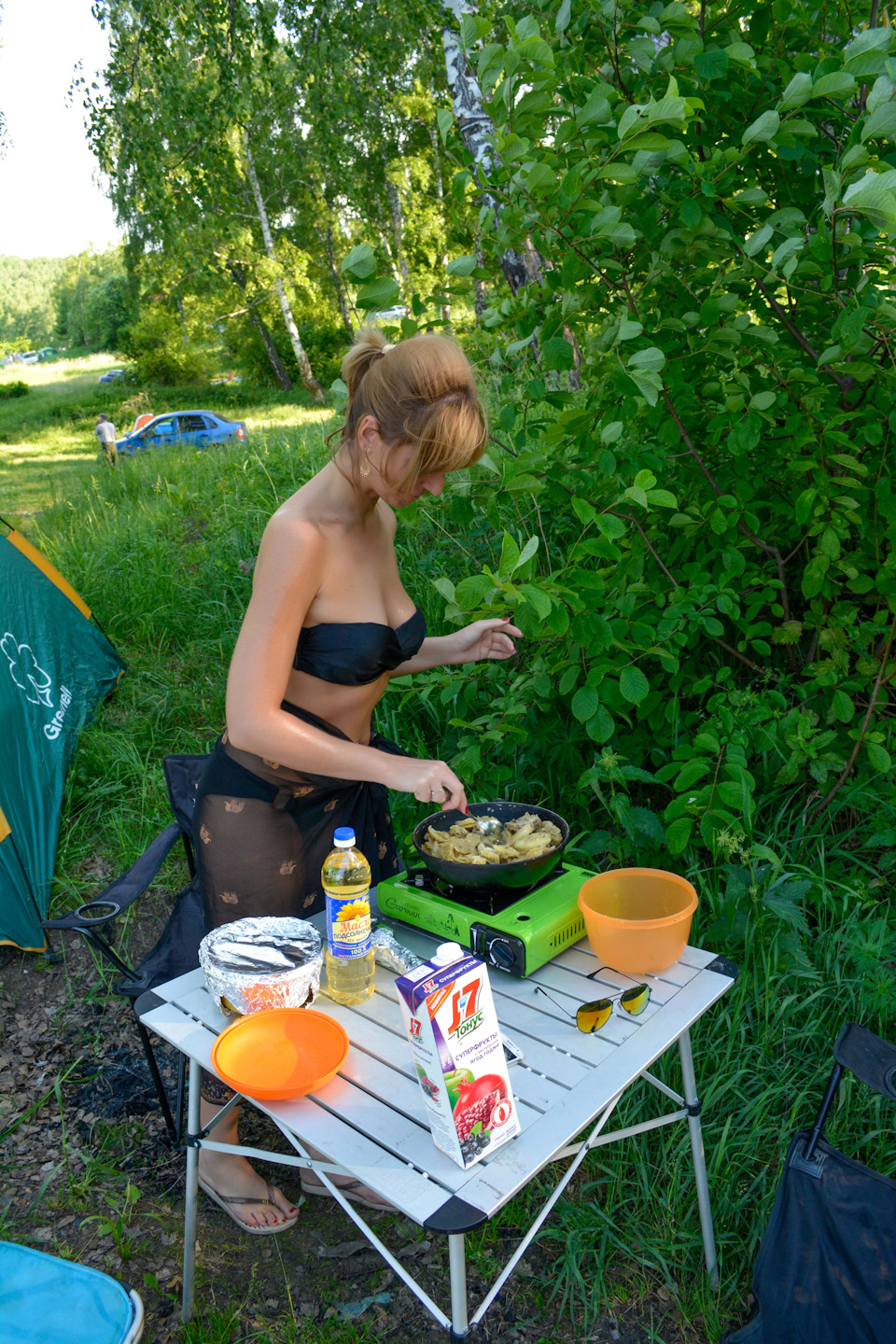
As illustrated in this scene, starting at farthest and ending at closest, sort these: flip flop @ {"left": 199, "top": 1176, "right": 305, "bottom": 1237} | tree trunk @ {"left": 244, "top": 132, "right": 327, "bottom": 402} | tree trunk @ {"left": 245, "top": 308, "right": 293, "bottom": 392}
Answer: tree trunk @ {"left": 245, "top": 308, "right": 293, "bottom": 392} → tree trunk @ {"left": 244, "top": 132, "right": 327, "bottom": 402} → flip flop @ {"left": 199, "top": 1176, "right": 305, "bottom": 1237}

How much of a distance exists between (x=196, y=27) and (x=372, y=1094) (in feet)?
23.6

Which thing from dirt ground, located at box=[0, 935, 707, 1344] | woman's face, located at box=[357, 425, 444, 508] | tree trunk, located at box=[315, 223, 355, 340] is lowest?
dirt ground, located at box=[0, 935, 707, 1344]

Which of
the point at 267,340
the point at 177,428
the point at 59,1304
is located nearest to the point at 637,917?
the point at 59,1304

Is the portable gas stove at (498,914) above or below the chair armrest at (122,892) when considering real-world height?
above

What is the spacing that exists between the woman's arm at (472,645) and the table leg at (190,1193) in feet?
3.39

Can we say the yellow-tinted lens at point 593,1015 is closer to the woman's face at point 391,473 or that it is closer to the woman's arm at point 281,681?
the woman's arm at point 281,681

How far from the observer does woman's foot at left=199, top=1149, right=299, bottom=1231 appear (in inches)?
79.3

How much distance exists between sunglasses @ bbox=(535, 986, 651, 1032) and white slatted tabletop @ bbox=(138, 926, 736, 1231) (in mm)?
19

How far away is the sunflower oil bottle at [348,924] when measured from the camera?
1475 mm

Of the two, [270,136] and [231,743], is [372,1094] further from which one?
[270,136]

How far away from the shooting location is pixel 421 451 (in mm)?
1685

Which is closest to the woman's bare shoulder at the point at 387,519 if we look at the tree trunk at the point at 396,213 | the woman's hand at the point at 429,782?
the woman's hand at the point at 429,782

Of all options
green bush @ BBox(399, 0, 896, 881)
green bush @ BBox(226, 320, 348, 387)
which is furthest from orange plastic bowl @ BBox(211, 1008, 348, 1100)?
green bush @ BBox(226, 320, 348, 387)

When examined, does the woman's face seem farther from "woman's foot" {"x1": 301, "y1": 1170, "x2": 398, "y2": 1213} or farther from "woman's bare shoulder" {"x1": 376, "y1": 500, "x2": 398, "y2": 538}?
"woman's foot" {"x1": 301, "y1": 1170, "x2": 398, "y2": 1213}
